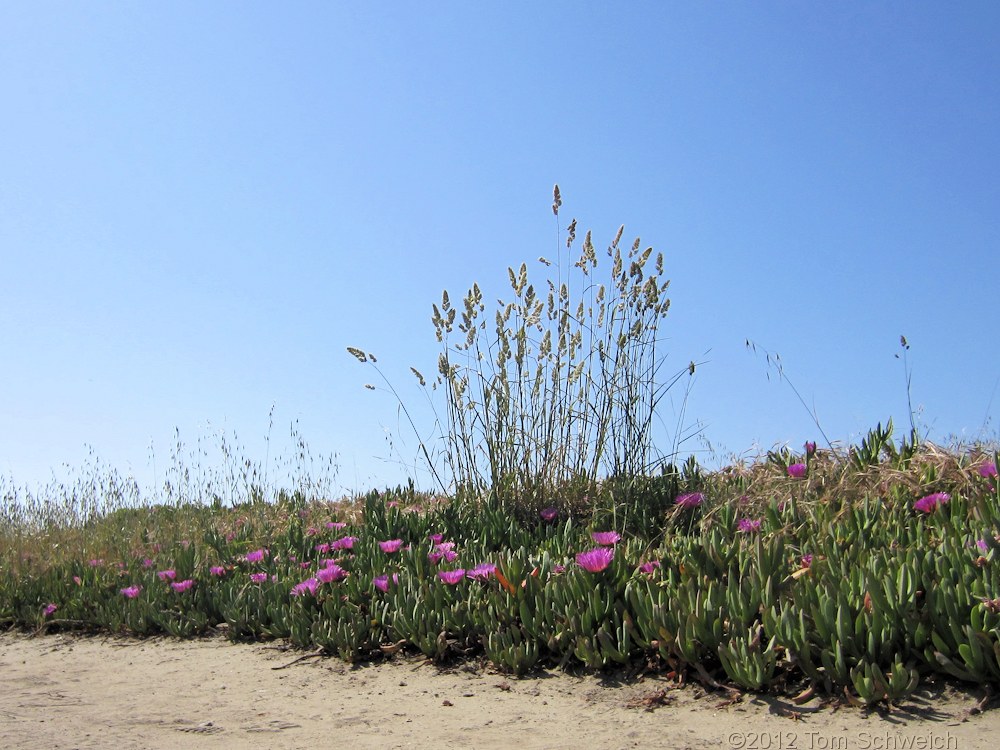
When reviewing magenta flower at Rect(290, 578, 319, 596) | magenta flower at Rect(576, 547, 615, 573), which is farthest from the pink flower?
magenta flower at Rect(290, 578, 319, 596)

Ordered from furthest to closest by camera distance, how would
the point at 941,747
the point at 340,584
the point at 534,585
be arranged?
the point at 340,584 < the point at 534,585 < the point at 941,747

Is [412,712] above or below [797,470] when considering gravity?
below

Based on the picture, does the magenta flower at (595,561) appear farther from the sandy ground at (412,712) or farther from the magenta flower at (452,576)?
the magenta flower at (452,576)

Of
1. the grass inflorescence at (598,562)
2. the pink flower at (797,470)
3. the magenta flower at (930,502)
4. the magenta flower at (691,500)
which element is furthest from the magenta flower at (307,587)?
the magenta flower at (930,502)

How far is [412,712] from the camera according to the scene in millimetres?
3766

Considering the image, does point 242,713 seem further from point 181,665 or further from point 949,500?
point 949,500

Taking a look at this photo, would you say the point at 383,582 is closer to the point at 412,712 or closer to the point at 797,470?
the point at 412,712

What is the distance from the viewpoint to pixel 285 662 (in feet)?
15.8

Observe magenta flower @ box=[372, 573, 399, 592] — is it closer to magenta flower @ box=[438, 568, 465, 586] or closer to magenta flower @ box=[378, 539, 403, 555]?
magenta flower @ box=[438, 568, 465, 586]

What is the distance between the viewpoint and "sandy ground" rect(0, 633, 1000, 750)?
313cm

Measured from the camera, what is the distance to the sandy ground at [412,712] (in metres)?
3.13

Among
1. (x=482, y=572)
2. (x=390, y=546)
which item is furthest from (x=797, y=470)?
(x=390, y=546)

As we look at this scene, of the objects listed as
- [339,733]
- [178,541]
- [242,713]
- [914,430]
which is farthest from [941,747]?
[178,541]

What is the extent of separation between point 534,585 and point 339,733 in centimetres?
124
